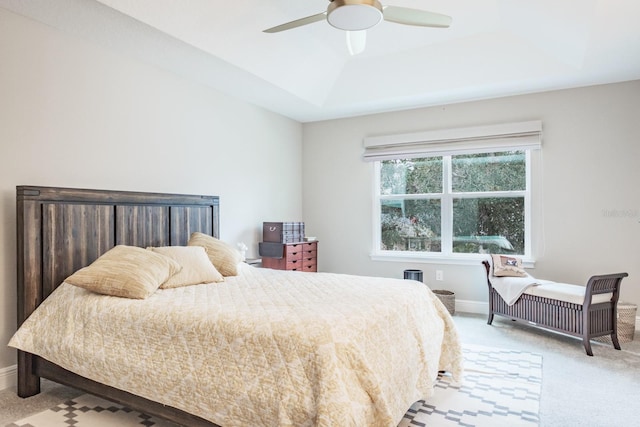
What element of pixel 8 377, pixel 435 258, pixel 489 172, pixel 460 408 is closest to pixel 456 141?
pixel 489 172

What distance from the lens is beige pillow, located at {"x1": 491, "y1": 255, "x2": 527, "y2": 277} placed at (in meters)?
3.99

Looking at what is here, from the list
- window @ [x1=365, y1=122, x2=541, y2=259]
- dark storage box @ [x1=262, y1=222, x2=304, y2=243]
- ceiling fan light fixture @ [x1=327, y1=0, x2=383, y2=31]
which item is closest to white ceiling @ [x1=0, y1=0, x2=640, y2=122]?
window @ [x1=365, y1=122, x2=541, y2=259]

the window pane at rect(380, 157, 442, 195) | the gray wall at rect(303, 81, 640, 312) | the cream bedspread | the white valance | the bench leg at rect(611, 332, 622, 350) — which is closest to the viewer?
the cream bedspread

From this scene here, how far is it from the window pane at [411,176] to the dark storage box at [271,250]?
1.63 metres

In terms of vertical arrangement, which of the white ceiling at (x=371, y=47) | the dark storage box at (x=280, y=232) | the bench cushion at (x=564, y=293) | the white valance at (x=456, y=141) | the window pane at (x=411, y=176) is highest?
the white ceiling at (x=371, y=47)

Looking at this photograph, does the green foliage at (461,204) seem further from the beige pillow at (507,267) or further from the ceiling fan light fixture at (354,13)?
the ceiling fan light fixture at (354,13)

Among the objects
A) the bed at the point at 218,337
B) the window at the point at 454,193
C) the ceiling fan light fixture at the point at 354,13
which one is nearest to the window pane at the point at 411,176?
the window at the point at 454,193

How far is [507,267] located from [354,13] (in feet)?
9.71

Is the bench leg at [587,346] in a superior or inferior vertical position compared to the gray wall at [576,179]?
inferior

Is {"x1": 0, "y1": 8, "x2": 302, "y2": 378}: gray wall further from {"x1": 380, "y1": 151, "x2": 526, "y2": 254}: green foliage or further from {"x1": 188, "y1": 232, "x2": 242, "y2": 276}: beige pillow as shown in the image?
{"x1": 380, "y1": 151, "x2": 526, "y2": 254}: green foliage

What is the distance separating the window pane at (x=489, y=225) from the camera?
14.7 feet

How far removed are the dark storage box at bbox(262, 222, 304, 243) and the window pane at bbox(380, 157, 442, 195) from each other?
1.35 meters

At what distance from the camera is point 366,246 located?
5.29m

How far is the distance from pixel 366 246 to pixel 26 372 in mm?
3763
